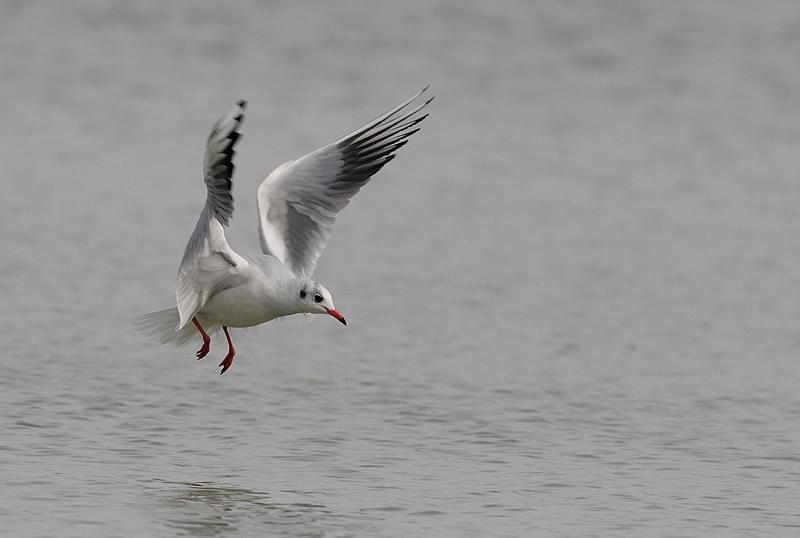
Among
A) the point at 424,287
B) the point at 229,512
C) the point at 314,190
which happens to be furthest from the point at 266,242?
the point at 424,287

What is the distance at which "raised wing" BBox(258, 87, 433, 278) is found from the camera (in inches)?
364

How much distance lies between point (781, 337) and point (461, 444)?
3386 millimetres

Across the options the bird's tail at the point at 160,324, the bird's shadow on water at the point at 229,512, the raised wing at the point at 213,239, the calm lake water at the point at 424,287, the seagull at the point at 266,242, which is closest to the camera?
the bird's shadow on water at the point at 229,512

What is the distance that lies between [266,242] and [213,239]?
A: 1.19m

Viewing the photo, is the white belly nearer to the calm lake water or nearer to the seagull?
the seagull

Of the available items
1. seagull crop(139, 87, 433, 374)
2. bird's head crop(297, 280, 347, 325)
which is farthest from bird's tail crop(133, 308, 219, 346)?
bird's head crop(297, 280, 347, 325)

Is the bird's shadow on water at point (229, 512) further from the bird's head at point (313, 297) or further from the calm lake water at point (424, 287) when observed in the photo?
the bird's head at point (313, 297)

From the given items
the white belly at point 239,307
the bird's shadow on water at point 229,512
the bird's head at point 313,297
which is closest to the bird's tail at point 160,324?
the white belly at point 239,307

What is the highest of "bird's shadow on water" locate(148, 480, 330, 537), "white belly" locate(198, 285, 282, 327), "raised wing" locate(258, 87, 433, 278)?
"raised wing" locate(258, 87, 433, 278)

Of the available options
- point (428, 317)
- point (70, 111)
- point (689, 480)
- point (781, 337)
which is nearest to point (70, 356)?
point (428, 317)

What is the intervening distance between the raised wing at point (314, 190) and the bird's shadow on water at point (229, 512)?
163 cm

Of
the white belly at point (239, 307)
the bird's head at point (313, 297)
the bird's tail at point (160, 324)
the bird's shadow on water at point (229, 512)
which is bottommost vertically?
the bird's shadow on water at point (229, 512)

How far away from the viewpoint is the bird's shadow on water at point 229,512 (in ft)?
24.4

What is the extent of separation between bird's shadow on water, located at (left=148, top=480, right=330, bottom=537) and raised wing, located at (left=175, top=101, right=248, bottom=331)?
80 cm
